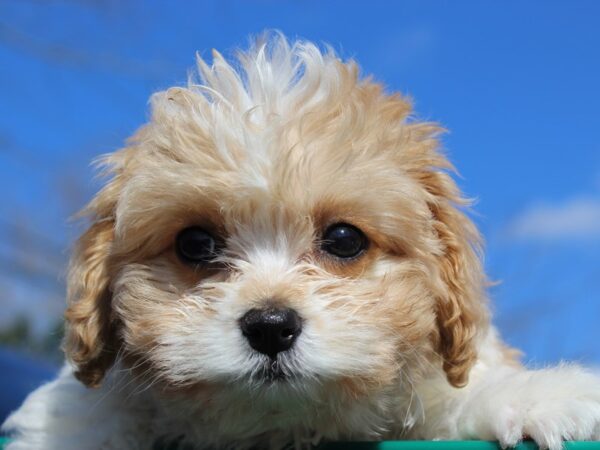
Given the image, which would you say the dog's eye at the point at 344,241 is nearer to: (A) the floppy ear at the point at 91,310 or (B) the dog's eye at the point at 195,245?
(B) the dog's eye at the point at 195,245

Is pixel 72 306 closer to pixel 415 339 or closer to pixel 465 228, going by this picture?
pixel 415 339

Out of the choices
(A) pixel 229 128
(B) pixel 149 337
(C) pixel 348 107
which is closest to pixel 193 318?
(B) pixel 149 337

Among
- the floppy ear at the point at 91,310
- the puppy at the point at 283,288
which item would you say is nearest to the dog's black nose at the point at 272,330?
the puppy at the point at 283,288

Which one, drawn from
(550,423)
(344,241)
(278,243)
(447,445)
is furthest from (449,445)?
(278,243)

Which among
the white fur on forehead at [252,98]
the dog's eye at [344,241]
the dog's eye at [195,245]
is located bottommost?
the dog's eye at [195,245]

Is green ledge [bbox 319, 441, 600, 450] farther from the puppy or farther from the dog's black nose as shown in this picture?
the dog's black nose

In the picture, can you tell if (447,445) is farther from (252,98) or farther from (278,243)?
(252,98)
